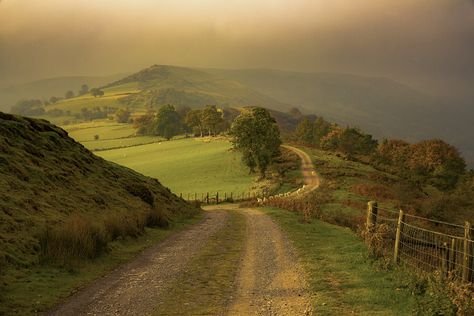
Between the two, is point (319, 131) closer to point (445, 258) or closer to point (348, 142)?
point (348, 142)

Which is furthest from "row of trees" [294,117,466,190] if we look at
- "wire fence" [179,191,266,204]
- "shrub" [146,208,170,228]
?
"shrub" [146,208,170,228]

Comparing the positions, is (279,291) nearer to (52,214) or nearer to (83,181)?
(52,214)

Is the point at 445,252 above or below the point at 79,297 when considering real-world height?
above

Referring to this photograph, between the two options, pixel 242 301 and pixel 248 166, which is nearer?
pixel 242 301

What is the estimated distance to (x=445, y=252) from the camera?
12.8m

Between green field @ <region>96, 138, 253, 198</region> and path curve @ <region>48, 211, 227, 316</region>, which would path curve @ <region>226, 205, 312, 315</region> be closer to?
path curve @ <region>48, 211, 227, 316</region>

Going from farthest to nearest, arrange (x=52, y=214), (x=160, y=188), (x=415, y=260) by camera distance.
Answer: (x=160, y=188)
(x=52, y=214)
(x=415, y=260)

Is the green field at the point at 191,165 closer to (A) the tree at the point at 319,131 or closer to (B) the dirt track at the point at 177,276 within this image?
(A) the tree at the point at 319,131

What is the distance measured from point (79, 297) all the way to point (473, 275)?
11.2 meters

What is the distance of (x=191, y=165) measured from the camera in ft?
322

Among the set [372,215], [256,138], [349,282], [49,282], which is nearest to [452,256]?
[349,282]

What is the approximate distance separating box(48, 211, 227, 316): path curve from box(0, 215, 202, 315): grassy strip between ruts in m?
0.40

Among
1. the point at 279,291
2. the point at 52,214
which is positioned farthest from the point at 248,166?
the point at 279,291

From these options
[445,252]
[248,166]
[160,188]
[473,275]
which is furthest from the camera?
[248,166]
